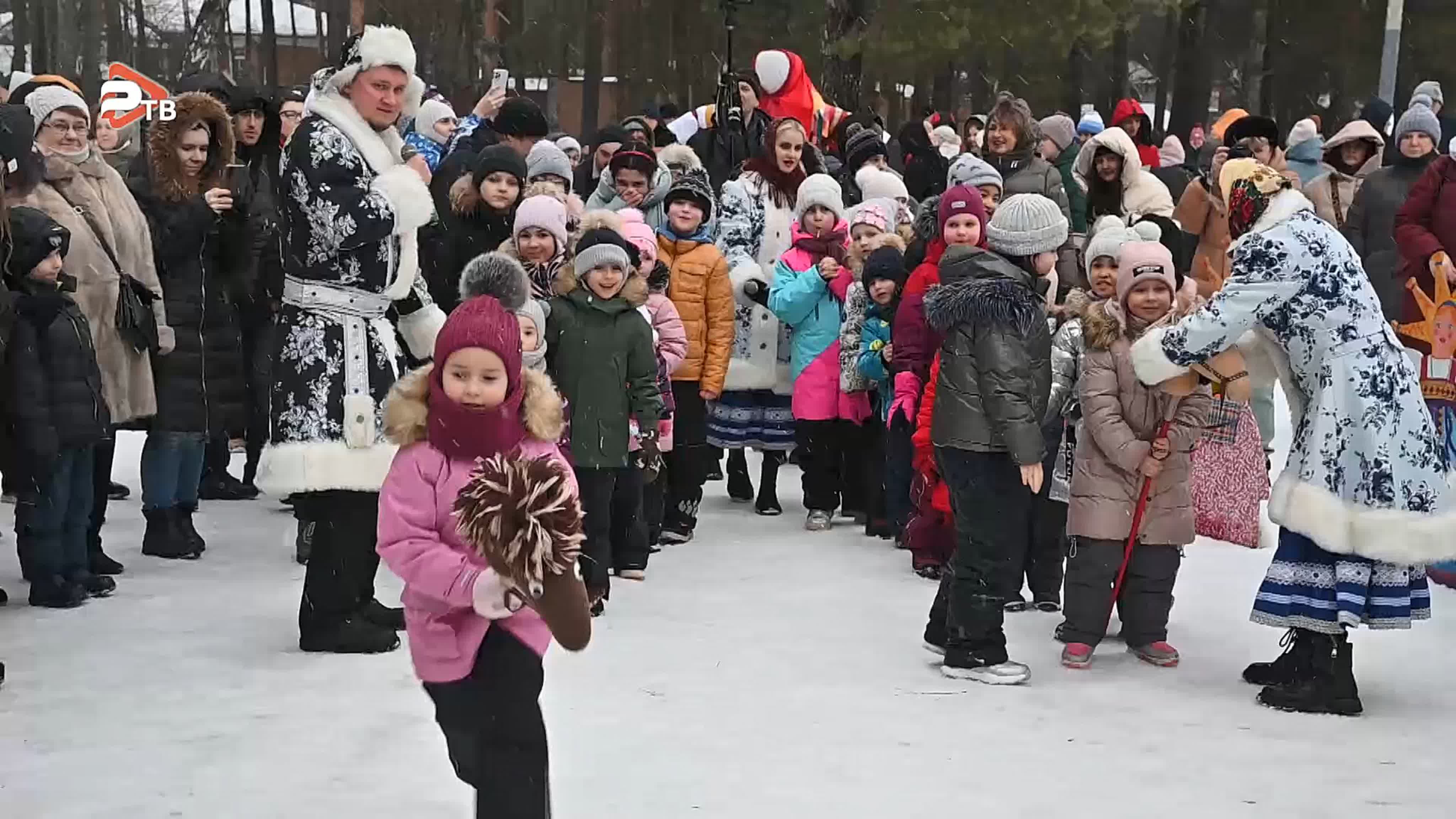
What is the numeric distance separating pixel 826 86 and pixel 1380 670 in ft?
54.7

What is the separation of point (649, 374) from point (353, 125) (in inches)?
68.1

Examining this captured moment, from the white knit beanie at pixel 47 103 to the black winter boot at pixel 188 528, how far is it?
1778mm

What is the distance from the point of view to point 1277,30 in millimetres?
33562

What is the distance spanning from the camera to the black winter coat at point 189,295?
7.80 meters

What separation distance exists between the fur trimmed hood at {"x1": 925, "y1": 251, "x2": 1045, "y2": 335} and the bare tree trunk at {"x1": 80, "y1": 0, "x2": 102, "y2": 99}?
39.0 meters

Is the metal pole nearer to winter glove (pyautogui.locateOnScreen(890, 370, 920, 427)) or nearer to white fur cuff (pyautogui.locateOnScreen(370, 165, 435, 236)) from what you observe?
winter glove (pyautogui.locateOnScreen(890, 370, 920, 427))

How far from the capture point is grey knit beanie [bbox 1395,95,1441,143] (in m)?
10.4

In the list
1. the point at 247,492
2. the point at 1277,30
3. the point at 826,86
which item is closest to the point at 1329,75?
the point at 1277,30

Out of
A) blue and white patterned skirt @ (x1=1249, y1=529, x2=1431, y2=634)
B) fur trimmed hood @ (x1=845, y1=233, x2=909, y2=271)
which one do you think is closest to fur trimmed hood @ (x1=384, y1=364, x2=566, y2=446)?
blue and white patterned skirt @ (x1=1249, y1=529, x2=1431, y2=634)

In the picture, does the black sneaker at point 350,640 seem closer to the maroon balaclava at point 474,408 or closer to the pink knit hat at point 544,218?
the pink knit hat at point 544,218

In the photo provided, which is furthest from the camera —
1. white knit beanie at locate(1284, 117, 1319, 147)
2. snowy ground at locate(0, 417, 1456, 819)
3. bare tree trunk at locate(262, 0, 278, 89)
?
bare tree trunk at locate(262, 0, 278, 89)

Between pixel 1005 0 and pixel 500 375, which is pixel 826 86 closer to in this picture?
pixel 1005 0

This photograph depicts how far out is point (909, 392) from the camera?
8.01m

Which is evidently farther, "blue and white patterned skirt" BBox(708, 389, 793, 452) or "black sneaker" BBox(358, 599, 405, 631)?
"blue and white patterned skirt" BBox(708, 389, 793, 452)
